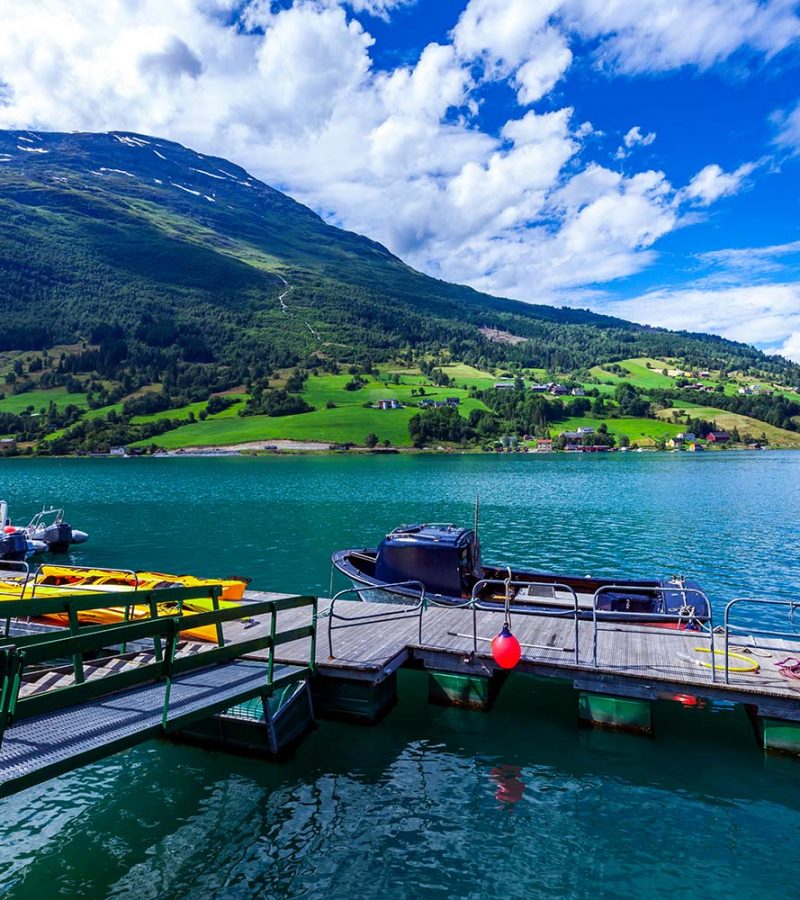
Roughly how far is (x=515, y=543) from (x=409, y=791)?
31302mm

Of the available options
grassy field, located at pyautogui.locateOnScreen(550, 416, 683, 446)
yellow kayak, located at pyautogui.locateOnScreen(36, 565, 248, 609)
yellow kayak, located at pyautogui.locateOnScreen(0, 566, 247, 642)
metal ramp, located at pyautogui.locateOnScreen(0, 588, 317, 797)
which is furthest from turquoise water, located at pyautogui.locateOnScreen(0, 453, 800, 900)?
grassy field, located at pyautogui.locateOnScreen(550, 416, 683, 446)

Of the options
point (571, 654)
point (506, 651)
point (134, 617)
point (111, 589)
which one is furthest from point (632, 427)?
point (134, 617)

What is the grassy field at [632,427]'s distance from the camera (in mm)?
177000

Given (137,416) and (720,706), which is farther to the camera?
(137,416)

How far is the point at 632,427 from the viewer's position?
18700 cm

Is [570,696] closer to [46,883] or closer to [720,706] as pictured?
[720,706]

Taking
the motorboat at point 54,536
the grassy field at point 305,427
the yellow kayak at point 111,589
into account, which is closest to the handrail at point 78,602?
the yellow kayak at point 111,589

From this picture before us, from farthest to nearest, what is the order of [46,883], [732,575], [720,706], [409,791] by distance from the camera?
[732,575]
[720,706]
[409,791]
[46,883]

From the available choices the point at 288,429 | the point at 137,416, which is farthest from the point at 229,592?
the point at 137,416

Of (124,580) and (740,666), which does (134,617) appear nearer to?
(124,580)

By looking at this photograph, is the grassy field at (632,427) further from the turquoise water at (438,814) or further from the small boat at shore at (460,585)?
the turquoise water at (438,814)

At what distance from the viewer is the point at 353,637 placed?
16344 millimetres

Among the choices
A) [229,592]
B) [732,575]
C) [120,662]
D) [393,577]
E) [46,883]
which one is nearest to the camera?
[46,883]

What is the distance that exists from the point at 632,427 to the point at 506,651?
7369 inches
